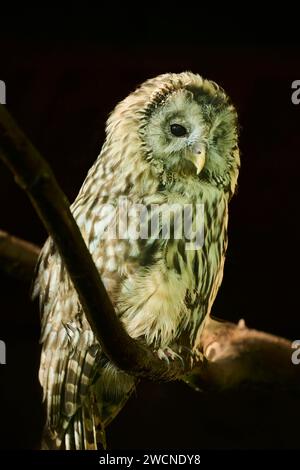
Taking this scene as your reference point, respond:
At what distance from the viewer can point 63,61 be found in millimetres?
1396

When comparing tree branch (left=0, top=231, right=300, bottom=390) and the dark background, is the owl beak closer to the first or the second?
the dark background

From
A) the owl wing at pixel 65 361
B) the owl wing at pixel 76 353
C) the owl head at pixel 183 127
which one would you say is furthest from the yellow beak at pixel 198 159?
the owl wing at pixel 65 361

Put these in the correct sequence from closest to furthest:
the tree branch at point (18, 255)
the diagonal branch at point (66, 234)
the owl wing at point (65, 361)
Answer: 1. the diagonal branch at point (66, 234)
2. the owl wing at point (65, 361)
3. the tree branch at point (18, 255)

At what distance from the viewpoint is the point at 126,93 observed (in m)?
1.31

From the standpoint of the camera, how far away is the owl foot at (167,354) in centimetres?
120

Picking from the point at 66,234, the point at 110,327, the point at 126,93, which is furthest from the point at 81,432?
the point at 126,93

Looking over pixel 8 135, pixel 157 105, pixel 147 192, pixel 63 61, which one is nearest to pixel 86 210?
pixel 147 192

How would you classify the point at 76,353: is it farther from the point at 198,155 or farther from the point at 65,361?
the point at 198,155

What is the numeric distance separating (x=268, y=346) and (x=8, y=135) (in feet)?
2.80

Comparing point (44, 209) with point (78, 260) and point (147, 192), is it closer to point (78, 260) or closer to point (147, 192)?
point (78, 260)

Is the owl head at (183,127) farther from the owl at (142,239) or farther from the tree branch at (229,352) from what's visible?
the tree branch at (229,352)

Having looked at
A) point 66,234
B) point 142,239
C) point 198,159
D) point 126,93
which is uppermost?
point 126,93

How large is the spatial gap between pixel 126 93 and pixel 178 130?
0.59 feet

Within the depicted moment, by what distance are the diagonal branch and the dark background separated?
0.37 metres
